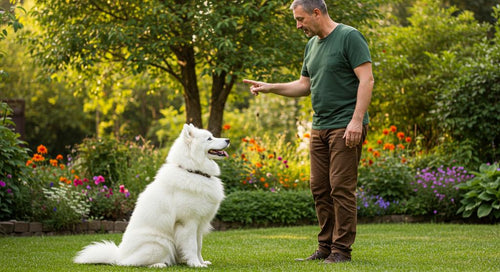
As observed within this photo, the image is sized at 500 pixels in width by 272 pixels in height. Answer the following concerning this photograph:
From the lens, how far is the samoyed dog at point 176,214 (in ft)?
14.9

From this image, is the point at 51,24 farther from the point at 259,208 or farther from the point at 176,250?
the point at 176,250

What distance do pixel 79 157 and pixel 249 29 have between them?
3605mm

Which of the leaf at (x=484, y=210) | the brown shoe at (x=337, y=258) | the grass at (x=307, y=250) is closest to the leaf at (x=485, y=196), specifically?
the leaf at (x=484, y=210)

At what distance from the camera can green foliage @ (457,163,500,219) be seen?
26.0ft

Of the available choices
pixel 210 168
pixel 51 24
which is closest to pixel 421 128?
pixel 51 24

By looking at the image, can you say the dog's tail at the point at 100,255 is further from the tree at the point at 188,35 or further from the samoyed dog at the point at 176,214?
the tree at the point at 188,35

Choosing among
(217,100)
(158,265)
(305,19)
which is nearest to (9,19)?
(158,265)

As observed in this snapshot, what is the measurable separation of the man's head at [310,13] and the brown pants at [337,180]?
84 centimetres

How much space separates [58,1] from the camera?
32.1 ft

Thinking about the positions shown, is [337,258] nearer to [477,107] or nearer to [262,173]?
[262,173]

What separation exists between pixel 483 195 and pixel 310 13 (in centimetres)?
495

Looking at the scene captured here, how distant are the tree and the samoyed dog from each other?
380cm

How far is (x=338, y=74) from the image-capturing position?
4.43 m

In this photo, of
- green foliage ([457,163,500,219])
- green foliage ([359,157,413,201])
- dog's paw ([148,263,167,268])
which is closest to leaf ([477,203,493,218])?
green foliage ([457,163,500,219])
